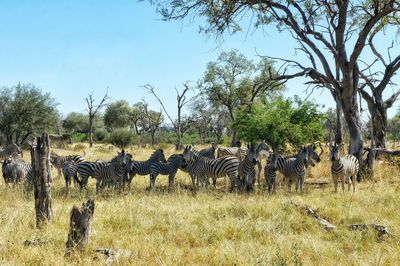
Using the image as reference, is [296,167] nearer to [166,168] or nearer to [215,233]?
[166,168]

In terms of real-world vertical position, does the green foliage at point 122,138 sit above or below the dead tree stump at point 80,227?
above

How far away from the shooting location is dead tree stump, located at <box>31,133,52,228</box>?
765cm

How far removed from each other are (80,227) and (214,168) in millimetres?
7761

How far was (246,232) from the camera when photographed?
7273 millimetres

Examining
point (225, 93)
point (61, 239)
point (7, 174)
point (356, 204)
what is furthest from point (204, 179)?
point (225, 93)

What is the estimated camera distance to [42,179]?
7703mm

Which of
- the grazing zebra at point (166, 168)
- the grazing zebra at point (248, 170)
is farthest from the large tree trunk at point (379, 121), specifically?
the grazing zebra at point (166, 168)

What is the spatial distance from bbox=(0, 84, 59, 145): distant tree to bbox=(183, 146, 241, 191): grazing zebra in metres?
27.5

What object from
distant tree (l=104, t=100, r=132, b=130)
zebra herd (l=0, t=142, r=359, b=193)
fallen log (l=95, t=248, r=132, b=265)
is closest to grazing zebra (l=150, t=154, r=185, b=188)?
zebra herd (l=0, t=142, r=359, b=193)

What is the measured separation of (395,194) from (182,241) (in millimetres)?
6232

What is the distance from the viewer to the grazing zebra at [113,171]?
1359 cm

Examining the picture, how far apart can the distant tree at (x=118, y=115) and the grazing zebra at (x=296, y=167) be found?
67.5 meters

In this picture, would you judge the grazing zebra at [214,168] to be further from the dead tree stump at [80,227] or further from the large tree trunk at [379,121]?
the large tree trunk at [379,121]

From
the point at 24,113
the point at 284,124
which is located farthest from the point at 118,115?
the point at 284,124
